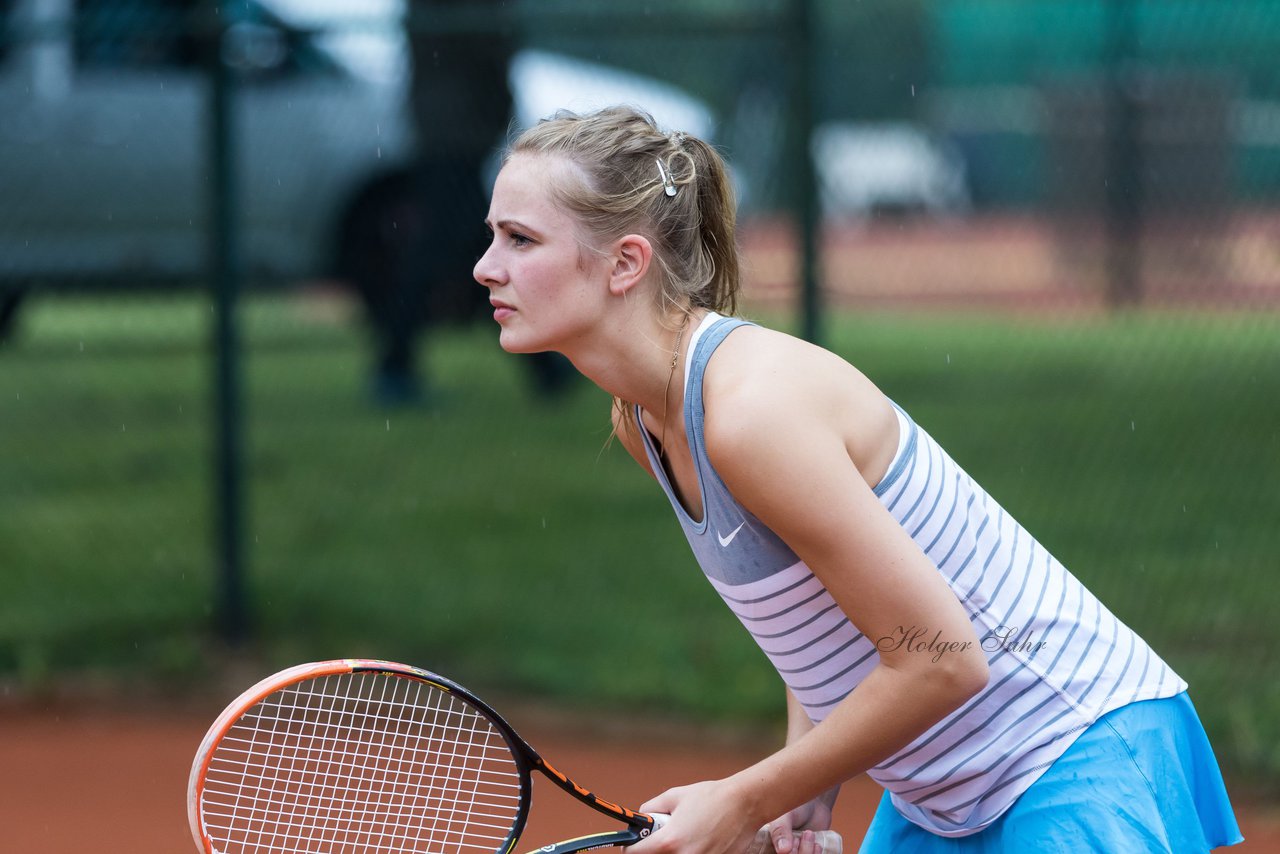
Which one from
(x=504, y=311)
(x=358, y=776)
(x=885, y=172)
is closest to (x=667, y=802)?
(x=504, y=311)

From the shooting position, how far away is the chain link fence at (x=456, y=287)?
5039mm

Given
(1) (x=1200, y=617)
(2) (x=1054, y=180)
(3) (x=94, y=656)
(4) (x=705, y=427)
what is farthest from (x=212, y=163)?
(4) (x=705, y=427)

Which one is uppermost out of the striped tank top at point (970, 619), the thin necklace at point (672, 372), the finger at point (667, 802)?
the thin necklace at point (672, 372)

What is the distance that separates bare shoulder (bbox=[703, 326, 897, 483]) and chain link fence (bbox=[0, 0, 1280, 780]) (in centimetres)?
281

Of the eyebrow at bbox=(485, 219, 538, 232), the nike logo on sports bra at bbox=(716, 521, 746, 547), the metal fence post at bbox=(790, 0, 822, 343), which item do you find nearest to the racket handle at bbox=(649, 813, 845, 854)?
the nike logo on sports bra at bbox=(716, 521, 746, 547)

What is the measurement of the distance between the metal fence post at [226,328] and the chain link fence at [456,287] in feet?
0.04

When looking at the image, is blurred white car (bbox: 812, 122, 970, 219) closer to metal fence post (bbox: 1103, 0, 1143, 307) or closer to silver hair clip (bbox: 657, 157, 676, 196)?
metal fence post (bbox: 1103, 0, 1143, 307)

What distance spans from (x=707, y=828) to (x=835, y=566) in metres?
0.37

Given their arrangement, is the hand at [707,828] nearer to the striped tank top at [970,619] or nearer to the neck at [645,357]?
the striped tank top at [970,619]

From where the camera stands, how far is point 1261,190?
196 inches

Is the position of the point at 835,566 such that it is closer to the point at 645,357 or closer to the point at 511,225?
the point at 645,357

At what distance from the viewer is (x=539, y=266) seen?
2.05 metres

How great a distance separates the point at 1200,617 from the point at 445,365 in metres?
2.57

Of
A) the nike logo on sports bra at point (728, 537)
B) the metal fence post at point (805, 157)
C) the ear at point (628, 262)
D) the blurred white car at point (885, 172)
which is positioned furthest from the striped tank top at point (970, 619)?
the blurred white car at point (885, 172)
